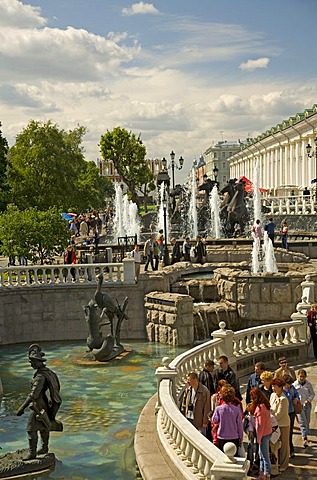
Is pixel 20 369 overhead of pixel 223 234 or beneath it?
beneath

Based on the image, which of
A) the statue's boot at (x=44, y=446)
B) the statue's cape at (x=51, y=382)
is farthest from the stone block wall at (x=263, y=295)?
the statue's cape at (x=51, y=382)

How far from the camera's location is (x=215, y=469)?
670 cm

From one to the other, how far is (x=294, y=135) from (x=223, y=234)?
140ft

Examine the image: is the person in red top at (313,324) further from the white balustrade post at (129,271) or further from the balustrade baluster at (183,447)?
the white balustrade post at (129,271)

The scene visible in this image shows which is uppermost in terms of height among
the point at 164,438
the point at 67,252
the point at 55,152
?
the point at 55,152

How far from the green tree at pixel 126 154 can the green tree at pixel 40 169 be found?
20210 mm

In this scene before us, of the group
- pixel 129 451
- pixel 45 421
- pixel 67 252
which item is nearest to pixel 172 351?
pixel 67 252

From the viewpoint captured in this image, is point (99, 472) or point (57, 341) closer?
point (99, 472)

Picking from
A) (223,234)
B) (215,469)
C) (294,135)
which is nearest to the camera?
(215,469)

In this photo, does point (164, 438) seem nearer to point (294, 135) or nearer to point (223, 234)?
point (223, 234)

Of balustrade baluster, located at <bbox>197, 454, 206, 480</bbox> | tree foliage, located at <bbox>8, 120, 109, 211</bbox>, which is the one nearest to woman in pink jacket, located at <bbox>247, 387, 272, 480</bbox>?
balustrade baluster, located at <bbox>197, 454, 206, 480</bbox>

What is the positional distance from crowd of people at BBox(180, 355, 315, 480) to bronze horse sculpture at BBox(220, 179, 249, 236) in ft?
84.3

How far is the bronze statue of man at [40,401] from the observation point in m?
9.84

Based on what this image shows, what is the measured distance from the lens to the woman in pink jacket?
27.7 ft
